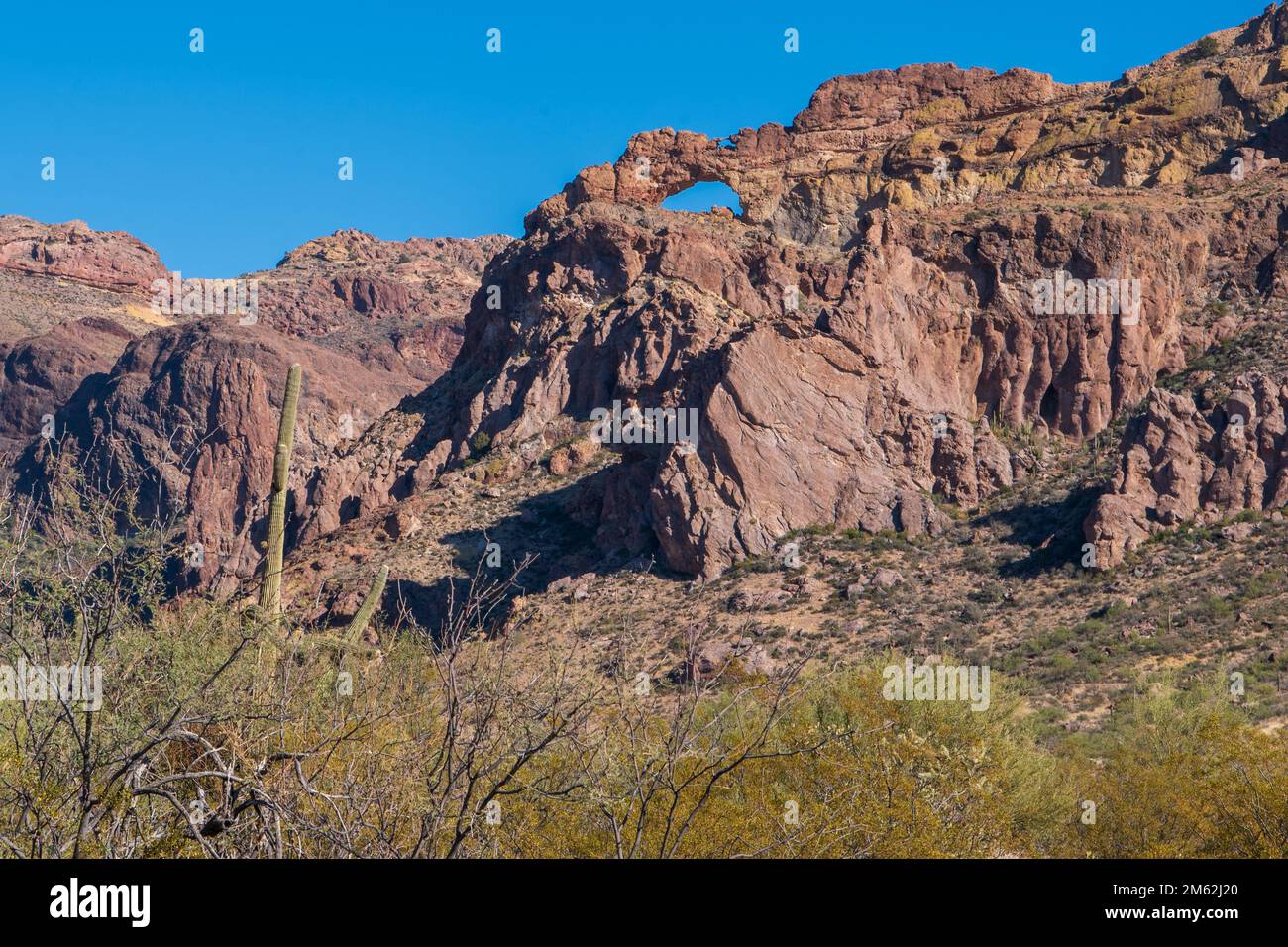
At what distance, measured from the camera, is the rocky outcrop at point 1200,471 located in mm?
47531

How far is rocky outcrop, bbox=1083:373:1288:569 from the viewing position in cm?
4753

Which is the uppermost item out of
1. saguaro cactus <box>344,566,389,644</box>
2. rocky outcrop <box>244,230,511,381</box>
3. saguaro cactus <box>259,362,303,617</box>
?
rocky outcrop <box>244,230,511,381</box>

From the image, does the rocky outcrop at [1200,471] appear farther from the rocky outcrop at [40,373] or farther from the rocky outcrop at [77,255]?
the rocky outcrop at [77,255]

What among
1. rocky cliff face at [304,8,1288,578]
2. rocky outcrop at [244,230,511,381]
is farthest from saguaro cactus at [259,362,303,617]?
rocky outcrop at [244,230,511,381]

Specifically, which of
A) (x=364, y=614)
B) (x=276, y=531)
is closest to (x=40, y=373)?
(x=364, y=614)

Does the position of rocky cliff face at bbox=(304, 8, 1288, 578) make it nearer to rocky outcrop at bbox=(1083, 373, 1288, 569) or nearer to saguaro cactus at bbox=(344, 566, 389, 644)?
rocky outcrop at bbox=(1083, 373, 1288, 569)

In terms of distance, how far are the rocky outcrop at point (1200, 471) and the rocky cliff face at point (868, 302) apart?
710 cm

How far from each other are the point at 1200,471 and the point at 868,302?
1603 cm

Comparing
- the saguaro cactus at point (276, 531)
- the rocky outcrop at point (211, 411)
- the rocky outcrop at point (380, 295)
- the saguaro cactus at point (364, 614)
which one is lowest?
the saguaro cactus at point (364, 614)

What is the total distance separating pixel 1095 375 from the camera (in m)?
62.3

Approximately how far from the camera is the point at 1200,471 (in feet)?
158

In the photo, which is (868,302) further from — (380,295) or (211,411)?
(380,295)

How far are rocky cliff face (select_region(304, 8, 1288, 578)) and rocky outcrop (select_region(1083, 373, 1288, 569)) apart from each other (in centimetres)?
710

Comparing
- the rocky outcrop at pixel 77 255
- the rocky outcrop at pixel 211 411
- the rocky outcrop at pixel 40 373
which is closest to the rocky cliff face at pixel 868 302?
the rocky outcrop at pixel 211 411
